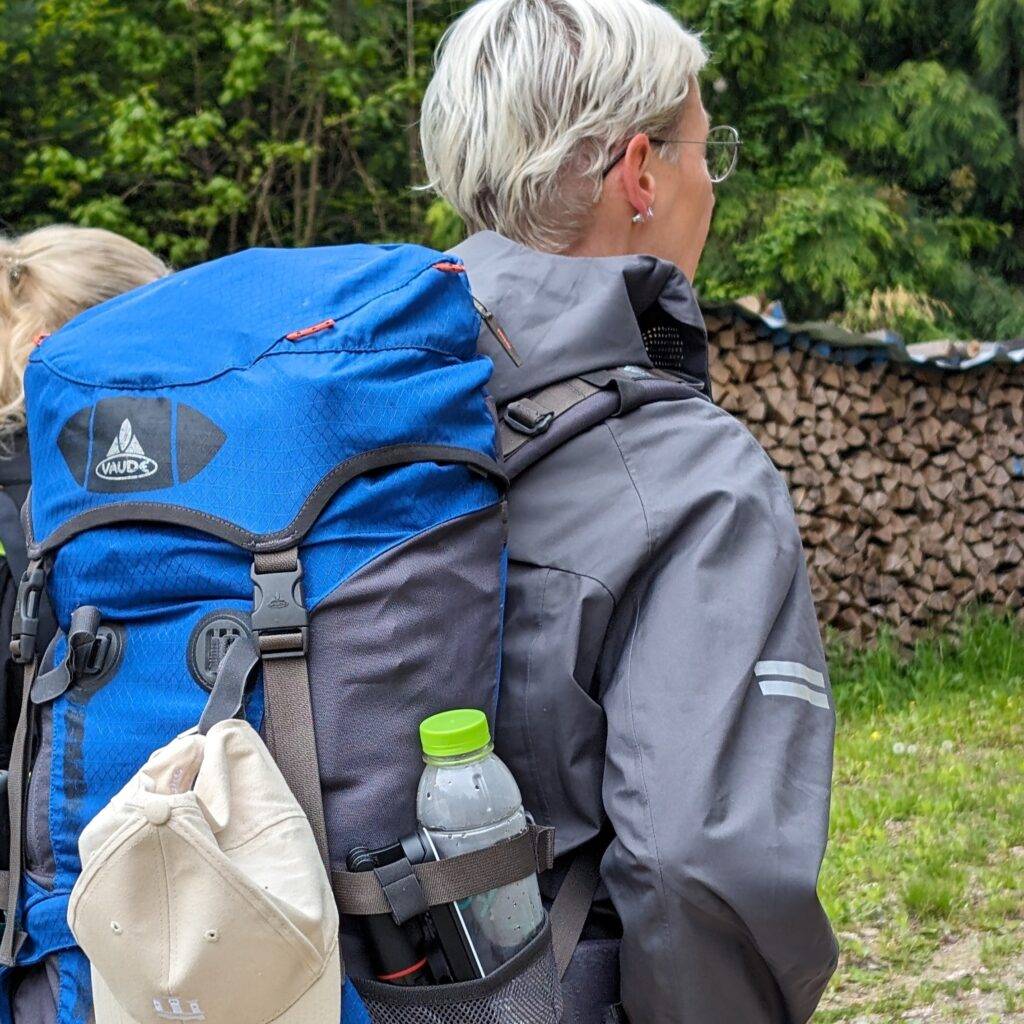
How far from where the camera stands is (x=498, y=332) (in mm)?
1468

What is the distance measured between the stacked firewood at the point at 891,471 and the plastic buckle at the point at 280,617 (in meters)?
4.90

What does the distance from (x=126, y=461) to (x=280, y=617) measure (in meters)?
0.22

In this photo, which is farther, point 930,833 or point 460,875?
point 930,833

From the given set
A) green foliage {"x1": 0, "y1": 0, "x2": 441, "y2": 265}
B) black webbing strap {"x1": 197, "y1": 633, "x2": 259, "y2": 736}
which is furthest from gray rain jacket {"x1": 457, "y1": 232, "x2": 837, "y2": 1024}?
green foliage {"x1": 0, "y1": 0, "x2": 441, "y2": 265}

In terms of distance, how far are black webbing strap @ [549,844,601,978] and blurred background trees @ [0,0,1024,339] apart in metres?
6.90

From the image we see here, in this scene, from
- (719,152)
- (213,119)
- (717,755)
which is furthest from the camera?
(213,119)

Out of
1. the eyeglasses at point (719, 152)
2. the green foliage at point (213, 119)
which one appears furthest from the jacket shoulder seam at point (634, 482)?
the green foliage at point (213, 119)

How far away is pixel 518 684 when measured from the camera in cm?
139

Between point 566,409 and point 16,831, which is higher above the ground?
point 566,409

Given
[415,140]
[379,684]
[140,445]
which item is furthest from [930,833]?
[415,140]

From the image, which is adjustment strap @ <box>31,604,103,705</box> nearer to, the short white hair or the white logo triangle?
the white logo triangle

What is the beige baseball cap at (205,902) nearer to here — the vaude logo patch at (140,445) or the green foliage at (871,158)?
the vaude logo patch at (140,445)

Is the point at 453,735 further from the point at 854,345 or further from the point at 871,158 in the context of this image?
the point at 871,158

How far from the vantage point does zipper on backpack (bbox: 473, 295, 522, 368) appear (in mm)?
1459
